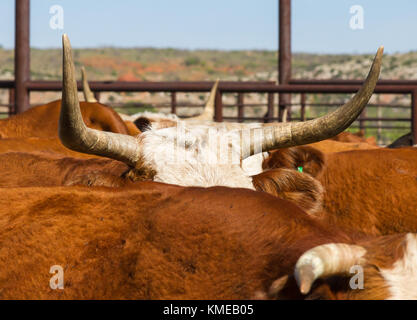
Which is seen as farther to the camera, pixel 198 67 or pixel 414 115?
pixel 198 67

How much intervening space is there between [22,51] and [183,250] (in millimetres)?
9533

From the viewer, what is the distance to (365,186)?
5367 mm

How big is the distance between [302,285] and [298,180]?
2.13 metres

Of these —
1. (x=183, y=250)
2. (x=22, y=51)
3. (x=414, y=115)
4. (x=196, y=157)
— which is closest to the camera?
(x=183, y=250)

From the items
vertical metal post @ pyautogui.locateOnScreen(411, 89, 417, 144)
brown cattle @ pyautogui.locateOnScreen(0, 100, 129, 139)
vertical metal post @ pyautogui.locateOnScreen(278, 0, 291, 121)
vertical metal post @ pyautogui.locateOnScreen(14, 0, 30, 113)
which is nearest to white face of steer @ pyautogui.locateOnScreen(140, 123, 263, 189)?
brown cattle @ pyautogui.locateOnScreen(0, 100, 129, 139)

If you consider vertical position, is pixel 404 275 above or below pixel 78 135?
below

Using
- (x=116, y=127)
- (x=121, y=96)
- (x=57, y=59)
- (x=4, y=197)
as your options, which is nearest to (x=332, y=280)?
(x=4, y=197)

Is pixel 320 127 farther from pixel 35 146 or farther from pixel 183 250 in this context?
pixel 35 146

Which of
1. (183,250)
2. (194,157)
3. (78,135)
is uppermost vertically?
(78,135)

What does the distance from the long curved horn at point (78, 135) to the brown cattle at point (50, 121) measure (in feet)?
9.51

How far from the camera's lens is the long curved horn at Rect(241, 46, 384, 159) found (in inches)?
134

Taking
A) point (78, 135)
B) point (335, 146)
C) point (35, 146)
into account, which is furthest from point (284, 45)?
point (78, 135)

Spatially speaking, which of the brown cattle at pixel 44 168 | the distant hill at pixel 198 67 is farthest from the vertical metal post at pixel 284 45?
the distant hill at pixel 198 67
